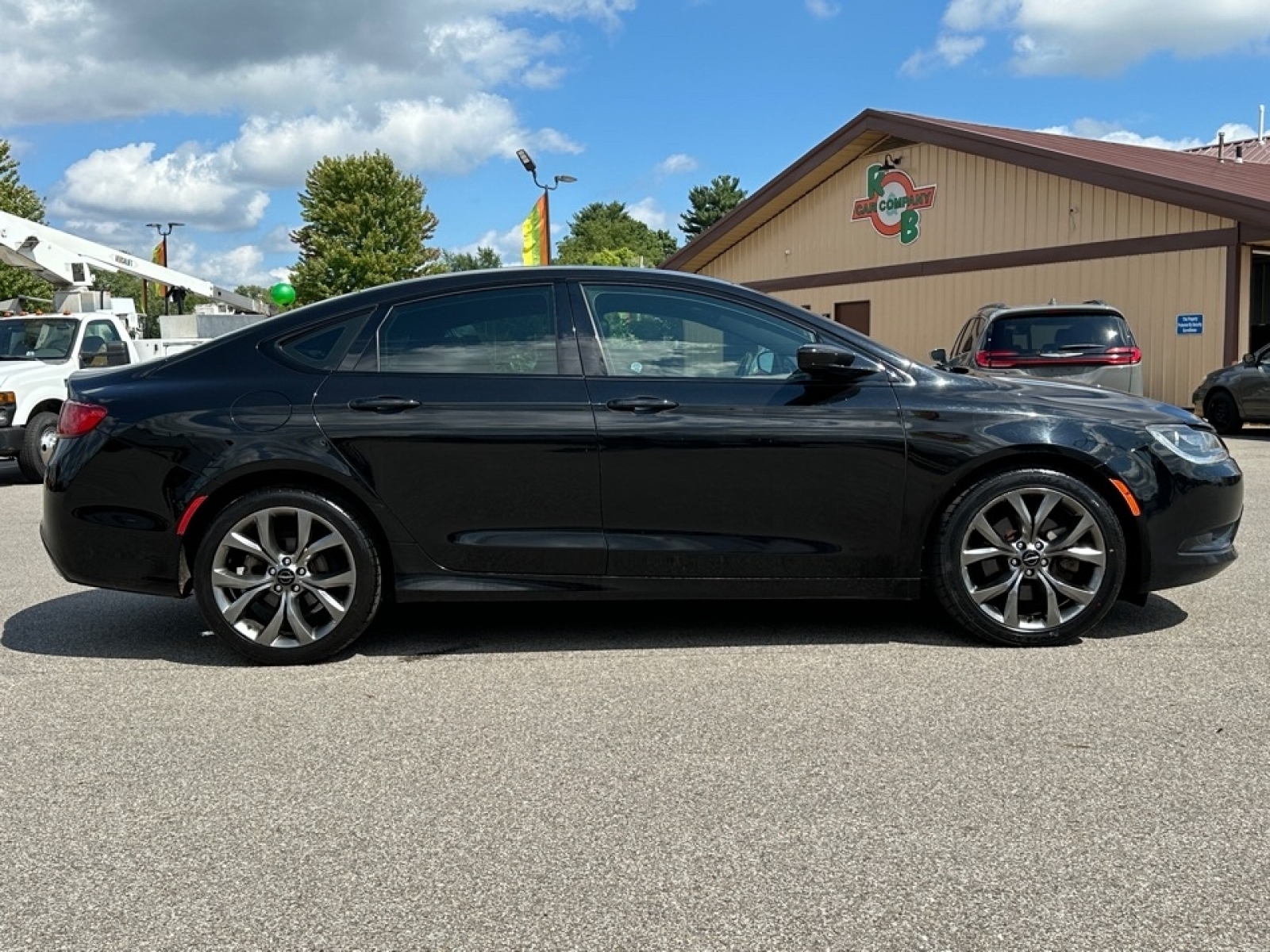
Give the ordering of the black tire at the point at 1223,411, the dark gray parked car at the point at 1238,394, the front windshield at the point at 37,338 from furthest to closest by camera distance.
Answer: the black tire at the point at 1223,411, the dark gray parked car at the point at 1238,394, the front windshield at the point at 37,338

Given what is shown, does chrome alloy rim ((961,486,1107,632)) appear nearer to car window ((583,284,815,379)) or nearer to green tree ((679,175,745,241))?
car window ((583,284,815,379))

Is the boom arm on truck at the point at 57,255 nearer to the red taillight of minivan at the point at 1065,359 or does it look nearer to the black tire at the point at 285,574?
the red taillight of minivan at the point at 1065,359

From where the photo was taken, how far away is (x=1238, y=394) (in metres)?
15.5

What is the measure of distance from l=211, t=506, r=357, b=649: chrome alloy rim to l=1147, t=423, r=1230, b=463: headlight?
3.27 m

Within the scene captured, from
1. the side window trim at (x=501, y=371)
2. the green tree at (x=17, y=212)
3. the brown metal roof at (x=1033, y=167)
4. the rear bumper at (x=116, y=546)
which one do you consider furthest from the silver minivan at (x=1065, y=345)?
the green tree at (x=17, y=212)

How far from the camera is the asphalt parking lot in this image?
2.51 meters

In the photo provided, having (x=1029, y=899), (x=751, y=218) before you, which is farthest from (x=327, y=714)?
(x=751, y=218)

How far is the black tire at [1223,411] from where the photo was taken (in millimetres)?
15719

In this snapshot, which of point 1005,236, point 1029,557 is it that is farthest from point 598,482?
point 1005,236

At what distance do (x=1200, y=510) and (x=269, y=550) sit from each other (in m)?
3.69

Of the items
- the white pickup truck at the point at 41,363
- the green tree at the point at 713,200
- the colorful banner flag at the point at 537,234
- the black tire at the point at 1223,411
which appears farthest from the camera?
the green tree at the point at 713,200

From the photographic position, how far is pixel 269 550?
14.7 ft

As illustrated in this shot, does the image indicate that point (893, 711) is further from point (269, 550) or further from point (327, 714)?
point (269, 550)

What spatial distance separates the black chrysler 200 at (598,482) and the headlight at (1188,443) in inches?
1.0
